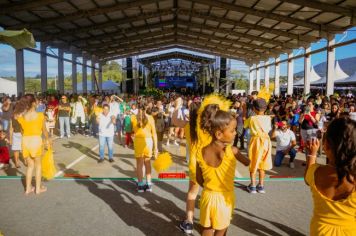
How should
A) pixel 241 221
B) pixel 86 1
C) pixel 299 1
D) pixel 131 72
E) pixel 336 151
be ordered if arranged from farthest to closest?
1. pixel 131 72
2. pixel 86 1
3. pixel 299 1
4. pixel 241 221
5. pixel 336 151

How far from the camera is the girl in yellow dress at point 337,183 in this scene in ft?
6.72

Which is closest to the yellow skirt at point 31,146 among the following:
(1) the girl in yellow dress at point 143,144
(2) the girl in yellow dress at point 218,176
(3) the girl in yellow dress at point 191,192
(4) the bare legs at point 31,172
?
(4) the bare legs at point 31,172

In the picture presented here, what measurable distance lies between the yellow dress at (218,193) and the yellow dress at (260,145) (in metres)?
2.63

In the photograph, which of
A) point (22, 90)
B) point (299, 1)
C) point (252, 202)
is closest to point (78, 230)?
point (252, 202)

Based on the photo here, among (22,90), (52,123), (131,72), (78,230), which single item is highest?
(131,72)

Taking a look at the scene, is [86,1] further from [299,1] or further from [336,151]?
[336,151]

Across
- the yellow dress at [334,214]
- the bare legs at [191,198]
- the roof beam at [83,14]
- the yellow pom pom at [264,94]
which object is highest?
the roof beam at [83,14]

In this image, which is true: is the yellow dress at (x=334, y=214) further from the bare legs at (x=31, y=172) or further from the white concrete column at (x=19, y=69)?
the white concrete column at (x=19, y=69)

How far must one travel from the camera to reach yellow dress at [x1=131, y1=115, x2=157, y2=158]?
5495 millimetres

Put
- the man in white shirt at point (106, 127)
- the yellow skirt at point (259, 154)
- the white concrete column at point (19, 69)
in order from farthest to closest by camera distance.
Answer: the white concrete column at point (19, 69) < the man in white shirt at point (106, 127) < the yellow skirt at point (259, 154)

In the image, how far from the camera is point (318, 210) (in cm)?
227

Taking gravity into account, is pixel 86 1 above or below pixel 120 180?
above

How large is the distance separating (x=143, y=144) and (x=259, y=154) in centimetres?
197

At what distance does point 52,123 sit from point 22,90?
8703 millimetres
